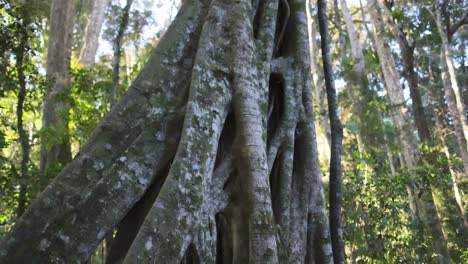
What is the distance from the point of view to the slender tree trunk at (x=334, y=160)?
4431 mm

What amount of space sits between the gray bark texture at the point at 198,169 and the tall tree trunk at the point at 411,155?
15.9 feet

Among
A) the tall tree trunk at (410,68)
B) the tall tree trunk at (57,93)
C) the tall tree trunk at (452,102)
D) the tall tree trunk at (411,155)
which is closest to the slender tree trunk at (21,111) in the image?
the tall tree trunk at (57,93)

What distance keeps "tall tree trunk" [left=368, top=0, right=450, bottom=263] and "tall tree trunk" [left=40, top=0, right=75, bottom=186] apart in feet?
18.7

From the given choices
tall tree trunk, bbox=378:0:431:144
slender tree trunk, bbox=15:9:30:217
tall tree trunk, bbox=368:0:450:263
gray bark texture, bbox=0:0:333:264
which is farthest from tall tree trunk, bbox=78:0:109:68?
gray bark texture, bbox=0:0:333:264

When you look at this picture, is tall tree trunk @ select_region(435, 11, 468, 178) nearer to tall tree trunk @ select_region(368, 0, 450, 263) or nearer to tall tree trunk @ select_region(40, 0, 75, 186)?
tall tree trunk @ select_region(368, 0, 450, 263)

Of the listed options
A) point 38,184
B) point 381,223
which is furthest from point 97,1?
point 381,223

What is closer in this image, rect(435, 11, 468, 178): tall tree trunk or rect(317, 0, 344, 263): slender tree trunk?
rect(317, 0, 344, 263): slender tree trunk

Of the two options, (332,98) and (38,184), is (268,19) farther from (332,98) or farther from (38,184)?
(38,184)

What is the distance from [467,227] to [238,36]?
12806 mm

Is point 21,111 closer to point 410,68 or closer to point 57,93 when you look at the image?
point 57,93

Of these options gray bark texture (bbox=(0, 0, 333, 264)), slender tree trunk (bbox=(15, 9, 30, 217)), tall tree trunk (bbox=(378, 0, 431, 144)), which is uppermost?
tall tree trunk (bbox=(378, 0, 431, 144))

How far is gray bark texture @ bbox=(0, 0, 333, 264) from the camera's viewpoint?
A: 2770 millimetres

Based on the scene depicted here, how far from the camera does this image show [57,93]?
7262 millimetres

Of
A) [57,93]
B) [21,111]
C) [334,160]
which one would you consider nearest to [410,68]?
[334,160]
